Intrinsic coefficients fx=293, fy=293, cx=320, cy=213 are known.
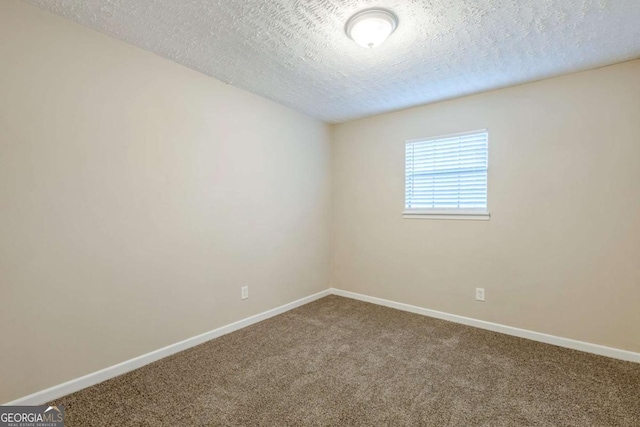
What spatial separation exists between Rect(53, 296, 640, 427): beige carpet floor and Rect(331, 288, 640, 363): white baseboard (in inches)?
3.5

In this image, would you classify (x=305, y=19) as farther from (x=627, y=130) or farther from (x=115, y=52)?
(x=627, y=130)

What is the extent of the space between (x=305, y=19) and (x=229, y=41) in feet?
2.01

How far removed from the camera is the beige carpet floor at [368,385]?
1.70m

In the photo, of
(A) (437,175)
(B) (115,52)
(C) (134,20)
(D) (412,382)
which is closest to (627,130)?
(A) (437,175)

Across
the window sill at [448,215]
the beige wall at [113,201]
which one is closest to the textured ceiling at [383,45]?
the beige wall at [113,201]

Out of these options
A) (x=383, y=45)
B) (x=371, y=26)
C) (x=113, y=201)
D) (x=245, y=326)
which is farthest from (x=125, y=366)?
(x=383, y=45)

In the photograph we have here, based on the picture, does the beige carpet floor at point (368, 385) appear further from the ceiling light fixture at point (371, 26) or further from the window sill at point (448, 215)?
the ceiling light fixture at point (371, 26)

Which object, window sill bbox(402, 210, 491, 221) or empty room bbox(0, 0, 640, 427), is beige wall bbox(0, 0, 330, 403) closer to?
empty room bbox(0, 0, 640, 427)

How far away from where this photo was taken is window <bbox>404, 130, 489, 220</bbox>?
9.95 feet

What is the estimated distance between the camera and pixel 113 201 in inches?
83.3

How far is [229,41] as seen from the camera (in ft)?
6.86

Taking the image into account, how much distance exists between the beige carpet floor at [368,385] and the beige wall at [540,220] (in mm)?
377

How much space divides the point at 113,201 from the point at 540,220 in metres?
3.56

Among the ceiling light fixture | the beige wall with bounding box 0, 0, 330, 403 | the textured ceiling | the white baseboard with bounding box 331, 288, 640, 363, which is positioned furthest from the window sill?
the ceiling light fixture
